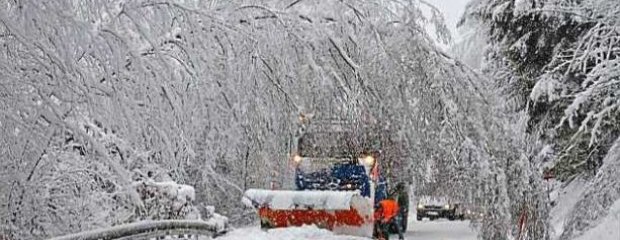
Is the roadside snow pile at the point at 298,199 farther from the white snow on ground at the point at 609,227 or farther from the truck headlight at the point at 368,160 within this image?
the white snow on ground at the point at 609,227

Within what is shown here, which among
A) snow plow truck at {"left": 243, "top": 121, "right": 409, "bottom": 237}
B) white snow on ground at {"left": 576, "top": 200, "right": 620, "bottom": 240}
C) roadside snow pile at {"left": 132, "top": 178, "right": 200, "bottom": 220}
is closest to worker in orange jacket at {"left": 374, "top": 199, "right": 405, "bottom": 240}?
snow plow truck at {"left": 243, "top": 121, "right": 409, "bottom": 237}

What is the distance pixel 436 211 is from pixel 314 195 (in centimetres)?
1541

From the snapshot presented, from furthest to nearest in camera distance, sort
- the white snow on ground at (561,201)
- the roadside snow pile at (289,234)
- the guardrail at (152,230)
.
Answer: the white snow on ground at (561,201), the roadside snow pile at (289,234), the guardrail at (152,230)

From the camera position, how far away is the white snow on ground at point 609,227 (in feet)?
39.4

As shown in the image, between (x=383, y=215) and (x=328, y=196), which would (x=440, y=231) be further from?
(x=328, y=196)

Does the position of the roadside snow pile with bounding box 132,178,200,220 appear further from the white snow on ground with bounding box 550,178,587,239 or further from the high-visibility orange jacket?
the white snow on ground with bounding box 550,178,587,239

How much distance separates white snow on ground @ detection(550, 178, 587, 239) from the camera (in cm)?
1520

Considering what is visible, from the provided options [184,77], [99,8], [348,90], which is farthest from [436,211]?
[99,8]

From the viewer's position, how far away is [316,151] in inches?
647

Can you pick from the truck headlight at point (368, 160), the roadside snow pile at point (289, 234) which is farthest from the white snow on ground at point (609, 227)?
the truck headlight at point (368, 160)

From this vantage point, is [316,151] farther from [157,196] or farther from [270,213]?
[157,196]

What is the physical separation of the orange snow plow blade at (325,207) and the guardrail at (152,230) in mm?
2261

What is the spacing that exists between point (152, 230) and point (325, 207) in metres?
6.11

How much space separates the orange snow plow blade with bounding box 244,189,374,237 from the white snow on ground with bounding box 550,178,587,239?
3.27 m
